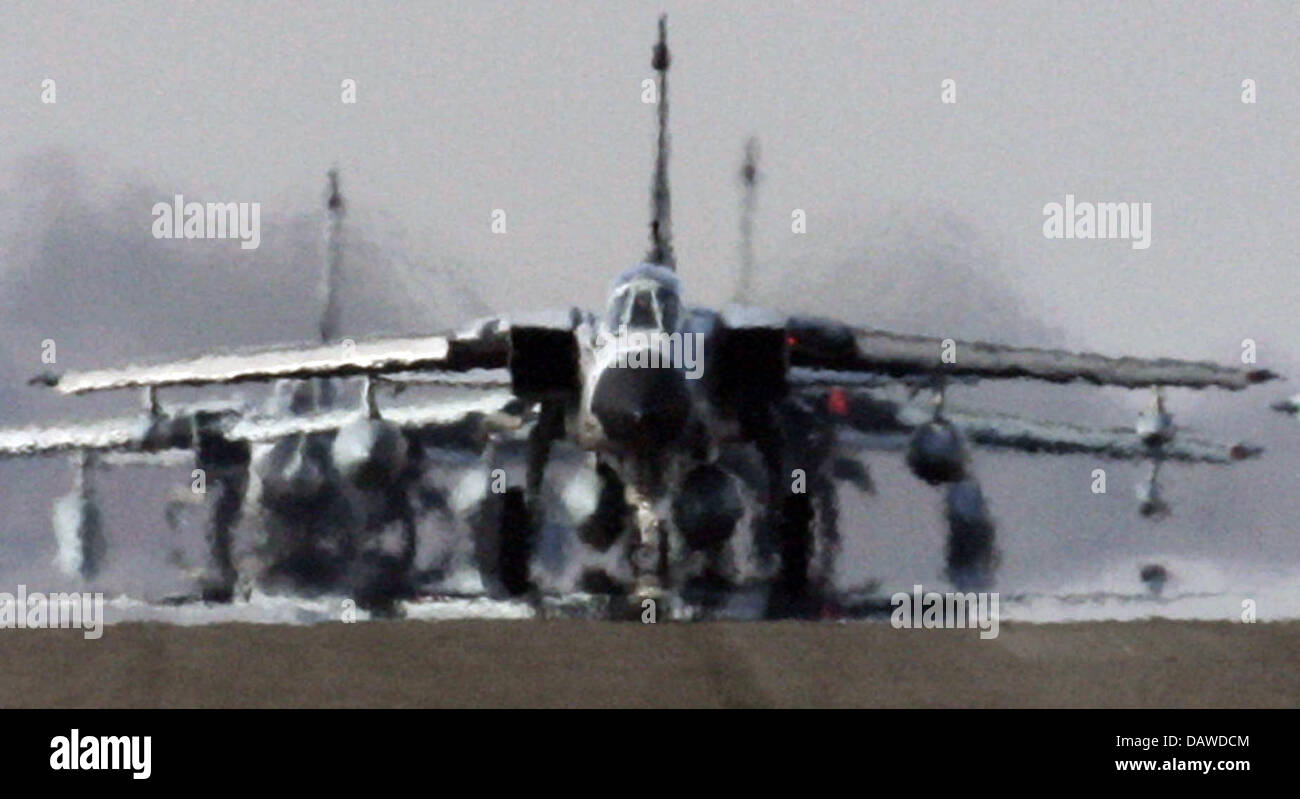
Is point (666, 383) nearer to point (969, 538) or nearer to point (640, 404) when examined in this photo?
point (640, 404)

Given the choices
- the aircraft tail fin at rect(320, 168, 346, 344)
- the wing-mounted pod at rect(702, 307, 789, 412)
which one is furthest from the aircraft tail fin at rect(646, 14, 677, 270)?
the aircraft tail fin at rect(320, 168, 346, 344)

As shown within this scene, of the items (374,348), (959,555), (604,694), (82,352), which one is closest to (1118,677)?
(604,694)

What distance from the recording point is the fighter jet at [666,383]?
29.6 m

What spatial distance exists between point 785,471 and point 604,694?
1886 centimetres

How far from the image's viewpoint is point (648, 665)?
15781mm

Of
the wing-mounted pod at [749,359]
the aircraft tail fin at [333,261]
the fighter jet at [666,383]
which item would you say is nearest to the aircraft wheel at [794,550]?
the fighter jet at [666,383]

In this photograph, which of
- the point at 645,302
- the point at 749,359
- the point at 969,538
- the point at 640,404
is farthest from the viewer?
the point at 969,538

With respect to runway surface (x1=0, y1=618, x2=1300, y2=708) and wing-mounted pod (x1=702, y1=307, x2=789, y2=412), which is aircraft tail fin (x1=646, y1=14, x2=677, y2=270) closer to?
wing-mounted pod (x1=702, y1=307, x2=789, y2=412)

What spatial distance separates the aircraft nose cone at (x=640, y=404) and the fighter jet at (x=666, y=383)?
2cm

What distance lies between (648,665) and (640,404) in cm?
1303

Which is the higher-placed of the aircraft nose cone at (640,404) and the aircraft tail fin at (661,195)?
the aircraft tail fin at (661,195)

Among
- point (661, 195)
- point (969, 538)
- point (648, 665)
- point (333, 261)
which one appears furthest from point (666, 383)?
point (333, 261)

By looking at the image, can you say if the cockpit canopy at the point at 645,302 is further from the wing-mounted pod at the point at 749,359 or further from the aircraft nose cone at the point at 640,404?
the wing-mounted pod at the point at 749,359
